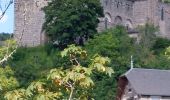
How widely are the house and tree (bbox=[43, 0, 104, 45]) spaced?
2263 centimetres

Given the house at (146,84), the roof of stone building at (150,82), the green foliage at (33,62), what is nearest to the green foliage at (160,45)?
the green foliage at (33,62)

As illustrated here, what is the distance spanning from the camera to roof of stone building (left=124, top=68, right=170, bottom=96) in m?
36.4

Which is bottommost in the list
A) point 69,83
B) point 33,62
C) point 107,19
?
point 33,62

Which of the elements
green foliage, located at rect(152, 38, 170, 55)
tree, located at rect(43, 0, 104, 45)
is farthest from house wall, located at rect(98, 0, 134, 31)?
tree, located at rect(43, 0, 104, 45)

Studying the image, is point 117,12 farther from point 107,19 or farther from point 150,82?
point 150,82

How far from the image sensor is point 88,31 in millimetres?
61469

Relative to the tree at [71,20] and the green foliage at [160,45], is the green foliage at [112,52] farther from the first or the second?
the green foliage at [160,45]

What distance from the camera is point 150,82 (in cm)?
3662

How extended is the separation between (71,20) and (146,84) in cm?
2494

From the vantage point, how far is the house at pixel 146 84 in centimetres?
3638

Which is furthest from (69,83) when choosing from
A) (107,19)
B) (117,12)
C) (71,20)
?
(117,12)

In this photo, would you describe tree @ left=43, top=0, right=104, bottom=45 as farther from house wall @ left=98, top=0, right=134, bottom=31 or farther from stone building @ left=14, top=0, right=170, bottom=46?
house wall @ left=98, top=0, right=134, bottom=31

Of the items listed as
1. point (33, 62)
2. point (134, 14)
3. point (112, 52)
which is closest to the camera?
point (112, 52)

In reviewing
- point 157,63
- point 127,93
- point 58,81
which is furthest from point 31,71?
point 58,81
